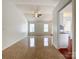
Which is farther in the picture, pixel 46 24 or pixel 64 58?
pixel 46 24

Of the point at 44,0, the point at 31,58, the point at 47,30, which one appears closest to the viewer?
the point at 31,58

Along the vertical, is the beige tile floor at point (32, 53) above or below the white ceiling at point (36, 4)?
below

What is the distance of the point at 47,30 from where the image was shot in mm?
18156

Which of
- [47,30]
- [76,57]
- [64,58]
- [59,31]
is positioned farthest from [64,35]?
[47,30]

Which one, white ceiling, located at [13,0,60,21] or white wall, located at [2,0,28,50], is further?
white ceiling, located at [13,0,60,21]

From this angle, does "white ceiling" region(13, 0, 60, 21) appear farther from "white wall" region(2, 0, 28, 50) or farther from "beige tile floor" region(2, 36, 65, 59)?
"beige tile floor" region(2, 36, 65, 59)

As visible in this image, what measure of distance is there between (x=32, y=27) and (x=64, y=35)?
41.7 ft

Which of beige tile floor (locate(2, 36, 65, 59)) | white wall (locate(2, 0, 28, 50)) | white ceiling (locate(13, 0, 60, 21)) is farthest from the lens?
white ceiling (locate(13, 0, 60, 21))

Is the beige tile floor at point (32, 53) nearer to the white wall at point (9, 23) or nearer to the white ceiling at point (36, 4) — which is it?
the white wall at point (9, 23)

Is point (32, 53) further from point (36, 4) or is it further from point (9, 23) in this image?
point (36, 4)

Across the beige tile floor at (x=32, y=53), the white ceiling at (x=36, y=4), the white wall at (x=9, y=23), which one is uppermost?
the white ceiling at (x=36, y=4)

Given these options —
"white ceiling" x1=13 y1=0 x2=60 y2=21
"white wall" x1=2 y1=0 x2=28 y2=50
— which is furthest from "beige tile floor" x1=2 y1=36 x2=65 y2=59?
"white ceiling" x1=13 y1=0 x2=60 y2=21

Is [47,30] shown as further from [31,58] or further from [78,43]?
[78,43]

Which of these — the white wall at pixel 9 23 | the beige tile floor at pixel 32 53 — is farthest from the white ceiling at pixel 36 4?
the beige tile floor at pixel 32 53
